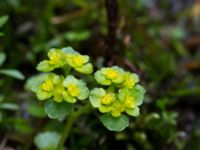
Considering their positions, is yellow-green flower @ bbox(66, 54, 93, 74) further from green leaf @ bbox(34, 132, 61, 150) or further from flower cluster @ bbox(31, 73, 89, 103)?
green leaf @ bbox(34, 132, 61, 150)

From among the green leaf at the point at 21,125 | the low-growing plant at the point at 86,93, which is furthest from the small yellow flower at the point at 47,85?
the green leaf at the point at 21,125

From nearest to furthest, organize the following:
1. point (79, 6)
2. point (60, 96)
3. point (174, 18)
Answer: point (60, 96) < point (79, 6) < point (174, 18)

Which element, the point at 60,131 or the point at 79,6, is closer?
the point at 60,131

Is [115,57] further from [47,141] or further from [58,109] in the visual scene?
[58,109]

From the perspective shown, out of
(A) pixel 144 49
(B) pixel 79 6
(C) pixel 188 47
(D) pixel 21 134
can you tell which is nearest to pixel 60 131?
(D) pixel 21 134

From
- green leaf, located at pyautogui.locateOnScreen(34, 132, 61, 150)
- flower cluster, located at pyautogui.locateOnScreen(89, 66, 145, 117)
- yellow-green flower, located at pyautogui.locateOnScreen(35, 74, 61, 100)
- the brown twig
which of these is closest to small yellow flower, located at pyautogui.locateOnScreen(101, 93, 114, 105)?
flower cluster, located at pyautogui.locateOnScreen(89, 66, 145, 117)

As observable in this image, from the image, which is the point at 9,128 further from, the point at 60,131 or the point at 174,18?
the point at 174,18

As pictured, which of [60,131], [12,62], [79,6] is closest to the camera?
[60,131]
